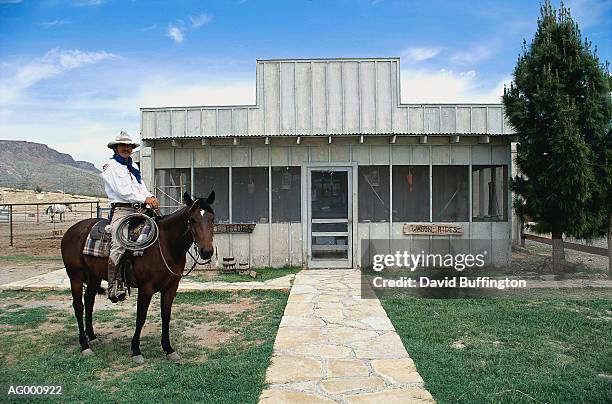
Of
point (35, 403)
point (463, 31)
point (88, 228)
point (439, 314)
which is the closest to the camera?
point (35, 403)

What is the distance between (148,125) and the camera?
10.9 m

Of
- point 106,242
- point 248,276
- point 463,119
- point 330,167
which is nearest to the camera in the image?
point 106,242

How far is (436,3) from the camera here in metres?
11.2

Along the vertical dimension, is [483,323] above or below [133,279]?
below

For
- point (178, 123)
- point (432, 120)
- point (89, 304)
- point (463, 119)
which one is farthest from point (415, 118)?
point (89, 304)

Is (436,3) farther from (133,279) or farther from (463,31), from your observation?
(133,279)

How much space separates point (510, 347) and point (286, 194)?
21.7 ft

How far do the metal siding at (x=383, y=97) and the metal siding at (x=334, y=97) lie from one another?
0.85 m

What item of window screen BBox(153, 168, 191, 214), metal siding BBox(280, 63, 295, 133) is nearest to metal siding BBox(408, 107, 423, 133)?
metal siding BBox(280, 63, 295, 133)

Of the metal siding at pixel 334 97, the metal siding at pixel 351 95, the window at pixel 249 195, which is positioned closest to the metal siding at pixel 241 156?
the window at pixel 249 195

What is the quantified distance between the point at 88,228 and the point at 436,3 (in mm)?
9305

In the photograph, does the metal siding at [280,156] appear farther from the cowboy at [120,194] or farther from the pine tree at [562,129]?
the cowboy at [120,194]

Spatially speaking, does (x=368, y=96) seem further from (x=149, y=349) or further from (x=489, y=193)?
(x=149, y=349)

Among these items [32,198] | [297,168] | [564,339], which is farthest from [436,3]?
[32,198]
